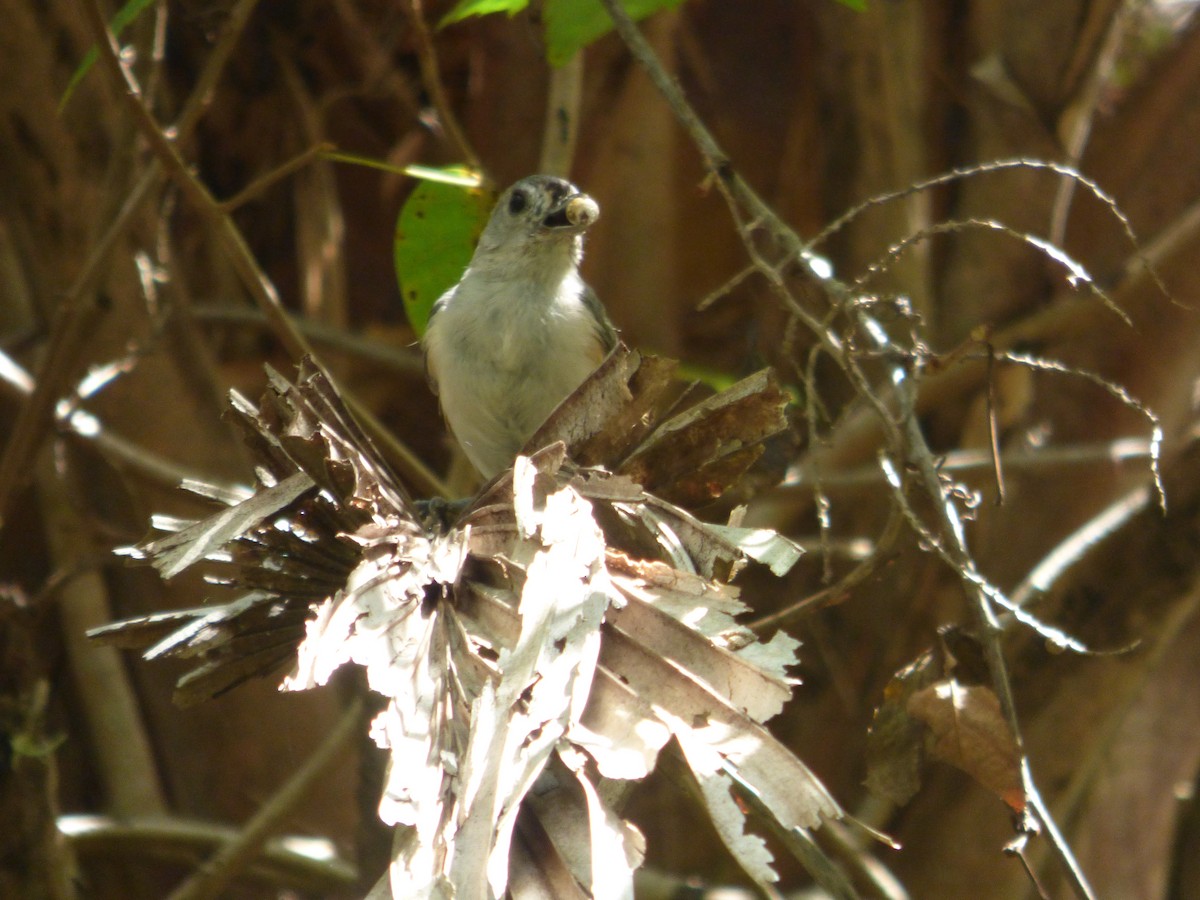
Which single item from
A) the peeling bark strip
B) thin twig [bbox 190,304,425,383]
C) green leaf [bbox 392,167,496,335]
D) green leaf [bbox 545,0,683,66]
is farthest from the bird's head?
the peeling bark strip

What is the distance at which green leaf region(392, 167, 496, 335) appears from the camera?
3.14 m

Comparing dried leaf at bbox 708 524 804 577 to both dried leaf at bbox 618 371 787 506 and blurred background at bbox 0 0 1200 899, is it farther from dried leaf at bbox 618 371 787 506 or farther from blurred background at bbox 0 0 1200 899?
blurred background at bbox 0 0 1200 899

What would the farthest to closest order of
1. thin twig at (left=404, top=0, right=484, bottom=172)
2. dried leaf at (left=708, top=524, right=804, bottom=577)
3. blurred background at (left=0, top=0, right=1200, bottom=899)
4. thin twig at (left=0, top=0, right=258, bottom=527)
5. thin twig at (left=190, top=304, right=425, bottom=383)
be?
thin twig at (left=190, top=304, right=425, bottom=383) → blurred background at (left=0, top=0, right=1200, bottom=899) → thin twig at (left=404, top=0, right=484, bottom=172) → thin twig at (left=0, top=0, right=258, bottom=527) → dried leaf at (left=708, top=524, right=804, bottom=577)

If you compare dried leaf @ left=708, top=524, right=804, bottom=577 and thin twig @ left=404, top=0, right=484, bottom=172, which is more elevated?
thin twig @ left=404, top=0, right=484, bottom=172

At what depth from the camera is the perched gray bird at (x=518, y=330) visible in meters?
3.39

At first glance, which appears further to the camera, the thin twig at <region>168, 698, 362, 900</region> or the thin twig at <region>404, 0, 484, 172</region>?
the thin twig at <region>168, 698, 362, 900</region>

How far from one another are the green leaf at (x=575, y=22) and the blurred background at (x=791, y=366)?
3.02 ft

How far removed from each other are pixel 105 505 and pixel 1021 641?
3.22 m

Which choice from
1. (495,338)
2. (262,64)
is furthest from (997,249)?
(262,64)

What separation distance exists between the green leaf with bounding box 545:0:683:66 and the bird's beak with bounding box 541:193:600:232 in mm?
700

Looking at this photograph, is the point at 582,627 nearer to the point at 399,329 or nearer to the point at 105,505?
the point at 105,505

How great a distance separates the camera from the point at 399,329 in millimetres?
6660

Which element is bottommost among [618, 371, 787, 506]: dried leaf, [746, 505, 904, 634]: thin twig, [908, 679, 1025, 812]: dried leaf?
[908, 679, 1025, 812]: dried leaf

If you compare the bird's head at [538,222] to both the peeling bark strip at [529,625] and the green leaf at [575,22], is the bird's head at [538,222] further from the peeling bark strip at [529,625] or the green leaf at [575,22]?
the peeling bark strip at [529,625]
